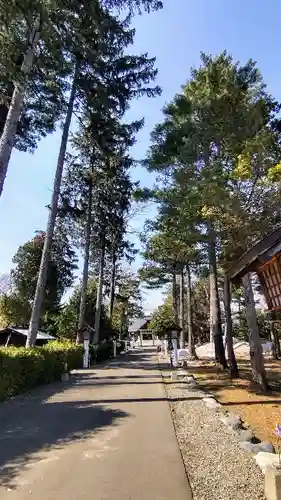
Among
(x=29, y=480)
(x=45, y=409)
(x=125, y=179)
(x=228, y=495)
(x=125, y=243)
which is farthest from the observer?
(x=125, y=243)

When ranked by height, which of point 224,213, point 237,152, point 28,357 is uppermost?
point 237,152

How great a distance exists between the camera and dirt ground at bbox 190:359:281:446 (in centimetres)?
774

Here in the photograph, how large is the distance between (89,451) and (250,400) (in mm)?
6415

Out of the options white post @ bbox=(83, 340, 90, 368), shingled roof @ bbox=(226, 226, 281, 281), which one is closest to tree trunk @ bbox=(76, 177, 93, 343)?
white post @ bbox=(83, 340, 90, 368)

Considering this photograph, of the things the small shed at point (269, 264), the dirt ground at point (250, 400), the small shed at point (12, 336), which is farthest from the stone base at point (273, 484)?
the small shed at point (12, 336)

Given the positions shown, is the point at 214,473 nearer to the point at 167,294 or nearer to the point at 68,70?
the point at 68,70

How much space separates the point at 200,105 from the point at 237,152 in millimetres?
3054

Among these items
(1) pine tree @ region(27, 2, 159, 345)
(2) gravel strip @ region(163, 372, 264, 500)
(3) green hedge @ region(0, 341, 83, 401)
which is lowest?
(2) gravel strip @ region(163, 372, 264, 500)

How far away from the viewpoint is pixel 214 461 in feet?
16.0

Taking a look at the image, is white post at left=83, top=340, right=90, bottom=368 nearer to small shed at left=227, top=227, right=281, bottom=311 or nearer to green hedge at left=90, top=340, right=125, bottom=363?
green hedge at left=90, top=340, right=125, bottom=363

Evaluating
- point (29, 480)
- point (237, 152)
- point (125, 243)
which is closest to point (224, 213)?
point (237, 152)

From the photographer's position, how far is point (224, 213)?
39.7 ft

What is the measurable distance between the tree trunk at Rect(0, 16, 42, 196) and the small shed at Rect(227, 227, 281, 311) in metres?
7.15

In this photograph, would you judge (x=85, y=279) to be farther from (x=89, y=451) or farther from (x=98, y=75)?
(x=89, y=451)
